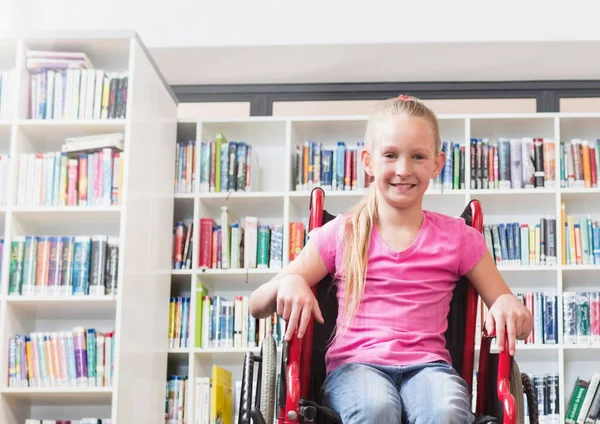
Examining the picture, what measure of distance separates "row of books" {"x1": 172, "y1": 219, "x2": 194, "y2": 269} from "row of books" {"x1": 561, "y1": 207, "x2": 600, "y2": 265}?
68.3 inches

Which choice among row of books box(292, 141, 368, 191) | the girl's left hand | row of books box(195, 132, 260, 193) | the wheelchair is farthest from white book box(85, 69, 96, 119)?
the girl's left hand

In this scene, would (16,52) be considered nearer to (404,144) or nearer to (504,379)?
(404,144)

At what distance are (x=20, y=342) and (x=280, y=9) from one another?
1.85m

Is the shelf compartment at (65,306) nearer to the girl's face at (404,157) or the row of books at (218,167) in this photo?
the row of books at (218,167)

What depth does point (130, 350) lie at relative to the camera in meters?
3.84

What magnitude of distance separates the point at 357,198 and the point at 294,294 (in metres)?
2.66

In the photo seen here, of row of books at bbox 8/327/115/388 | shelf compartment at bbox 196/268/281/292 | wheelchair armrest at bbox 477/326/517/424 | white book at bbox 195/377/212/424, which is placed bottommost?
white book at bbox 195/377/212/424

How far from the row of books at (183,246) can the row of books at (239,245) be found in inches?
2.2

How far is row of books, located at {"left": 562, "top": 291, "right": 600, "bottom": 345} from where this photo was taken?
433 centimetres

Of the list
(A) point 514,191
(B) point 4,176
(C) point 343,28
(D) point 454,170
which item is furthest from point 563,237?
(B) point 4,176

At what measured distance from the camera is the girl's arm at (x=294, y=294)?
1.87 metres

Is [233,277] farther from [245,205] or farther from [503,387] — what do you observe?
[503,387]

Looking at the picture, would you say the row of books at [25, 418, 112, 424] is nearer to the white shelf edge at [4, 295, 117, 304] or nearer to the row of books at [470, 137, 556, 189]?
the white shelf edge at [4, 295, 117, 304]

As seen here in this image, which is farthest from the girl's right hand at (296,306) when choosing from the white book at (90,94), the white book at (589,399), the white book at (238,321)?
the white book at (589,399)
